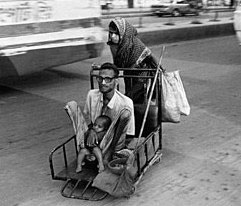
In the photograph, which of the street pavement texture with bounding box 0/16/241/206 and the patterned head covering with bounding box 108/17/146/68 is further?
the patterned head covering with bounding box 108/17/146/68

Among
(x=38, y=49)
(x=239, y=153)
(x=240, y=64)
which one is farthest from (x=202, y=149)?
(x=240, y=64)

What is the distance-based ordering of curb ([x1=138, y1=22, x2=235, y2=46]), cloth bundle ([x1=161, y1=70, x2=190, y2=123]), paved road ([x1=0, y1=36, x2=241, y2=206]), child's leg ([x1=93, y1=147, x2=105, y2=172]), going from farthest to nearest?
1. curb ([x1=138, y1=22, x2=235, y2=46])
2. cloth bundle ([x1=161, y1=70, x2=190, y2=123])
3. paved road ([x1=0, y1=36, x2=241, y2=206])
4. child's leg ([x1=93, y1=147, x2=105, y2=172])

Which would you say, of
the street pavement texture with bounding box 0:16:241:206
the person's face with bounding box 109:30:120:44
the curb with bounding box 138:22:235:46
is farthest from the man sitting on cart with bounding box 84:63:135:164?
the curb with bounding box 138:22:235:46

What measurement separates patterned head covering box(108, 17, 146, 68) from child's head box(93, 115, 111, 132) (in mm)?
914

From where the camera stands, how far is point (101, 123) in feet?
11.8

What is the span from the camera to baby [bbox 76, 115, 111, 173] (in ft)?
11.4

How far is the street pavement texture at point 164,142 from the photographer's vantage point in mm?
3570

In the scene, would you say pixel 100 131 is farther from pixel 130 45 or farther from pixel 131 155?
pixel 130 45

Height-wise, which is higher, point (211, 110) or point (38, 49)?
point (38, 49)

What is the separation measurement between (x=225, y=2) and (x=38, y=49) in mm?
32425

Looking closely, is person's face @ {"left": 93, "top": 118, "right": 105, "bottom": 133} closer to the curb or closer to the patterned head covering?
the patterned head covering

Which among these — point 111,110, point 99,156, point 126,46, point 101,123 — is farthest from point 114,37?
point 99,156

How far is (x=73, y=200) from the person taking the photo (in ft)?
11.4

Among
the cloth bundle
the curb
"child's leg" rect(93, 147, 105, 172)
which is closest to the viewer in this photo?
"child's leg" rect(93, 147, 105, 172)
